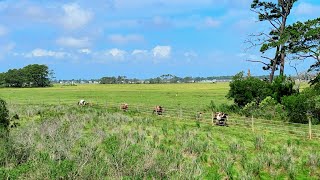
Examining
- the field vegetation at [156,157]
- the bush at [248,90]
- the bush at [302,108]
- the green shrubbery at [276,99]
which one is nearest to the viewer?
the field vegetation at [156,157]

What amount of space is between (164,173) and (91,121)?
16.0 m

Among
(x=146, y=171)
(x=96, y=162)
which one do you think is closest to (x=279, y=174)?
(x=146, y=171)

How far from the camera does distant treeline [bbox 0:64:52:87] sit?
136 meters

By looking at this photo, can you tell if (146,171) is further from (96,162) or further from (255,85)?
(255,85)

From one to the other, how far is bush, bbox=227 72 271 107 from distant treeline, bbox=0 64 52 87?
112451 millimetres

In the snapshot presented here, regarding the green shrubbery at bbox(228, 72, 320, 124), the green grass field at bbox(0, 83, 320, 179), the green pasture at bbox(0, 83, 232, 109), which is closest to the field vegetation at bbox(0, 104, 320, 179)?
the green grass field at bbox(0, 83, 320, 179)

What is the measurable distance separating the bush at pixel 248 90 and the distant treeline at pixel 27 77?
11245cm

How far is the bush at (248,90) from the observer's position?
34.2 m

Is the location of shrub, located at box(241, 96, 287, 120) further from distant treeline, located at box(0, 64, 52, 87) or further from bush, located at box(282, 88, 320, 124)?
distant treeline, located at box(0, 64, 52, 87)

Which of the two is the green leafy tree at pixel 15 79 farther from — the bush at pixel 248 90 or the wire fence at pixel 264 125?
the bush at pixel 248 90

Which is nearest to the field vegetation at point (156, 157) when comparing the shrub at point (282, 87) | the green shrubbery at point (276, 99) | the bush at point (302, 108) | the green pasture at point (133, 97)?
the bush at point (302, 108)

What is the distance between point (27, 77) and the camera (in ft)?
450

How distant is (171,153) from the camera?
15344 millimetres

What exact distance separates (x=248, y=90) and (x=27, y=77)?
11567 centimetres
